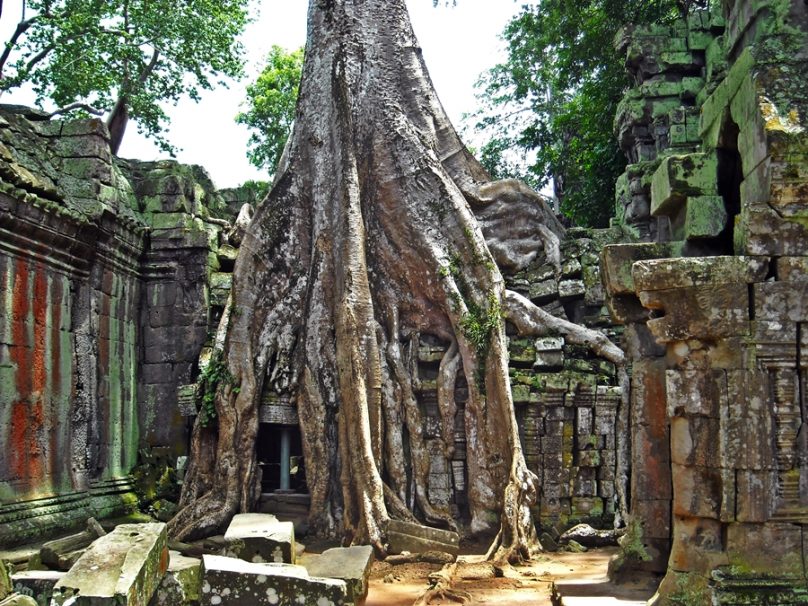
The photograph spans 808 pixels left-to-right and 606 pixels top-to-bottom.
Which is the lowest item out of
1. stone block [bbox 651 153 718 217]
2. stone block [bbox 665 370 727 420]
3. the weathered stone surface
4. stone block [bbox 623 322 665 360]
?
the weathered stone surface

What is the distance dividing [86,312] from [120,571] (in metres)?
5.32

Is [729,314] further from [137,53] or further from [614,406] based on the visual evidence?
[137,53]

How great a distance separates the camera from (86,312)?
873 centimetres

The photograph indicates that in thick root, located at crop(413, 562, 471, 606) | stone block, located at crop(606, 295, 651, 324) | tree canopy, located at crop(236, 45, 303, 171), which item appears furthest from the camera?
tree canopy, located at crop(236, 45, 303, 171)

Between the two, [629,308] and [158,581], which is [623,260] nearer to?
[629,308]

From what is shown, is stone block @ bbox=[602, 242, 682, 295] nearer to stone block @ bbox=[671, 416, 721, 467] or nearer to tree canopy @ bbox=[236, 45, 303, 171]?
stone block @ bbox=[671, 416, 721, 467]

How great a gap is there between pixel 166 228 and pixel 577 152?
846 cm

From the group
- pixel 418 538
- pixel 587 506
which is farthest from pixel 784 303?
pixel 587 506

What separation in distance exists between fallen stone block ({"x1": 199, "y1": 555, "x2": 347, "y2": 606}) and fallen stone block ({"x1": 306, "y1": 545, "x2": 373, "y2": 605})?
35 cm

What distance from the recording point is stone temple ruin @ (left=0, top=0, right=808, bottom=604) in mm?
4039

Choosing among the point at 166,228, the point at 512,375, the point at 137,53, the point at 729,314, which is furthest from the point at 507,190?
the point at 137,53

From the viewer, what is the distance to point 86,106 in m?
16.2

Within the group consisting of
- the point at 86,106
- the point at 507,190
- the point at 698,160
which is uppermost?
the point at 86,106

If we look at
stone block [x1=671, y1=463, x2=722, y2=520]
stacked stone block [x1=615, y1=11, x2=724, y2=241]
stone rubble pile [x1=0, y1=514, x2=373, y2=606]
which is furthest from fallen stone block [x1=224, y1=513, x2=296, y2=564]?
stacked stone block [x1=615, y1=11, x2=724, y2=241]
